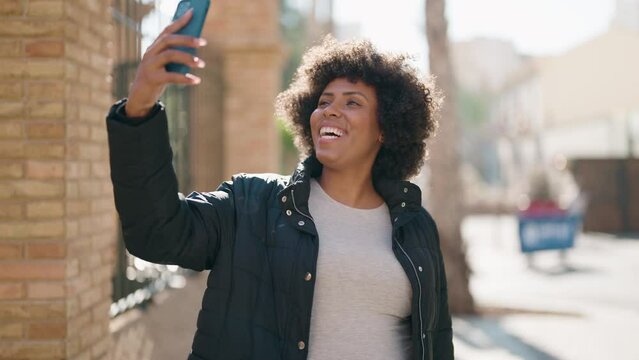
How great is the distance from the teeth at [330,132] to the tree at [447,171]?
6250 millimetres

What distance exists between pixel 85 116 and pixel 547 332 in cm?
583

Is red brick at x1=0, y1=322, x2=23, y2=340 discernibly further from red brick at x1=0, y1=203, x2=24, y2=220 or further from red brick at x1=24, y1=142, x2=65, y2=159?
red brick at x1=24, y1=142, x2=65, y2=159

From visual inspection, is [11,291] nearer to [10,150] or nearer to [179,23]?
[10,150]

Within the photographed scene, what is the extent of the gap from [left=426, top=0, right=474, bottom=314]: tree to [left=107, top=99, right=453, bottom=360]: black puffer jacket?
6395mm

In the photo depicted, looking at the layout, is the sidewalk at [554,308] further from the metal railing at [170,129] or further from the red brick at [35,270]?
the red brick at [35,270]

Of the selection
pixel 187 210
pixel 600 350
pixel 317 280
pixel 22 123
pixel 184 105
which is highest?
pixel 184 105

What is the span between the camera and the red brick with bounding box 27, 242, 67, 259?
11.3 feet

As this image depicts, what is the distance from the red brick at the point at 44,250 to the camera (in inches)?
135

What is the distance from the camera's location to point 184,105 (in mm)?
9977

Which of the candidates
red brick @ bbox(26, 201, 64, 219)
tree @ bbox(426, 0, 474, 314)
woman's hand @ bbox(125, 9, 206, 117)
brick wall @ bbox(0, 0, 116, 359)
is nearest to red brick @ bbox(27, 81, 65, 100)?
brick wall @ bbox(0, 0, 116, 359)

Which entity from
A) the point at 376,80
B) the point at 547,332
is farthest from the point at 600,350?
the point at 376,80

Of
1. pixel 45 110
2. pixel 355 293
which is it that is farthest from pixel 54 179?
pixel 355 293

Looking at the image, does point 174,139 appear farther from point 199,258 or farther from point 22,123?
point 199,258

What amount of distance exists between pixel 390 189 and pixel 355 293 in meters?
0.56
